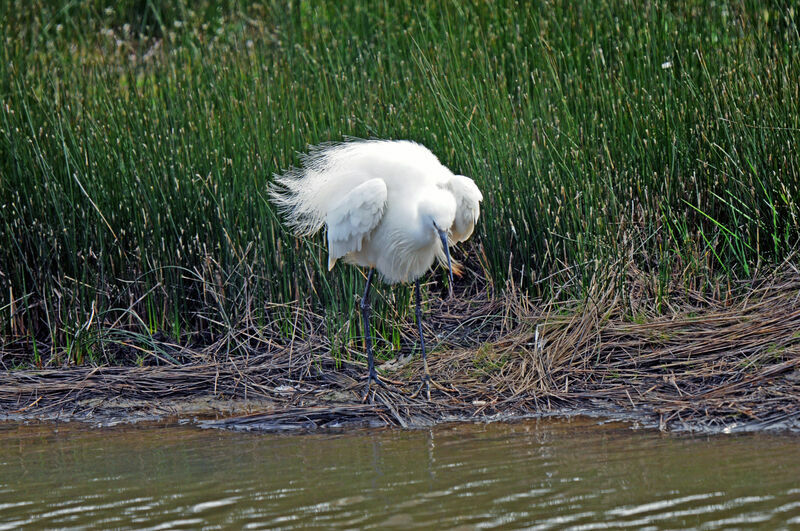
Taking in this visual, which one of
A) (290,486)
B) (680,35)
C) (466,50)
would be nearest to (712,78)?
(680,35)

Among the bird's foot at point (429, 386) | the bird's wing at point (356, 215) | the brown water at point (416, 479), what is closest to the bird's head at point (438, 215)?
the bird's wing at point (356, 215)

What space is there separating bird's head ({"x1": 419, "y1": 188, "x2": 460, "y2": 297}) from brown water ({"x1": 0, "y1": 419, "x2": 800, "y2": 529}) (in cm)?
87

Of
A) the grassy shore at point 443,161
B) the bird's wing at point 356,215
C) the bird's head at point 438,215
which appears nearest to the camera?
the bird's head at point 438,215

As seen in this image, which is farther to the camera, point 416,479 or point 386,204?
point 386,204

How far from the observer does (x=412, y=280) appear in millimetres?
4695

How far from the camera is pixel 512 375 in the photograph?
13.8 feet

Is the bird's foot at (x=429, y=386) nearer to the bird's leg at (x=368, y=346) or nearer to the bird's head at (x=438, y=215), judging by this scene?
the bird's leg at (x=368, y=346)

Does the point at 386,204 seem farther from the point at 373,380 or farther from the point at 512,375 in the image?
the point at 512,375

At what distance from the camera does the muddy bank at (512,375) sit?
383 cm

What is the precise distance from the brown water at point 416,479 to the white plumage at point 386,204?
3.18 ft

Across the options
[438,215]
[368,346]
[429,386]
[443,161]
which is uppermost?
[443,161]

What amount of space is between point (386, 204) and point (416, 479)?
176cm

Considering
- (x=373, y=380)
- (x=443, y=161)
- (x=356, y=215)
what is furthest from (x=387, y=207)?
(x=443, y=161)

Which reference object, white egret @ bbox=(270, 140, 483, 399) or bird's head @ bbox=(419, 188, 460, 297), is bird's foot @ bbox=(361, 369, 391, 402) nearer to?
white egret @ bbox=(270, 140, 483, 399)
